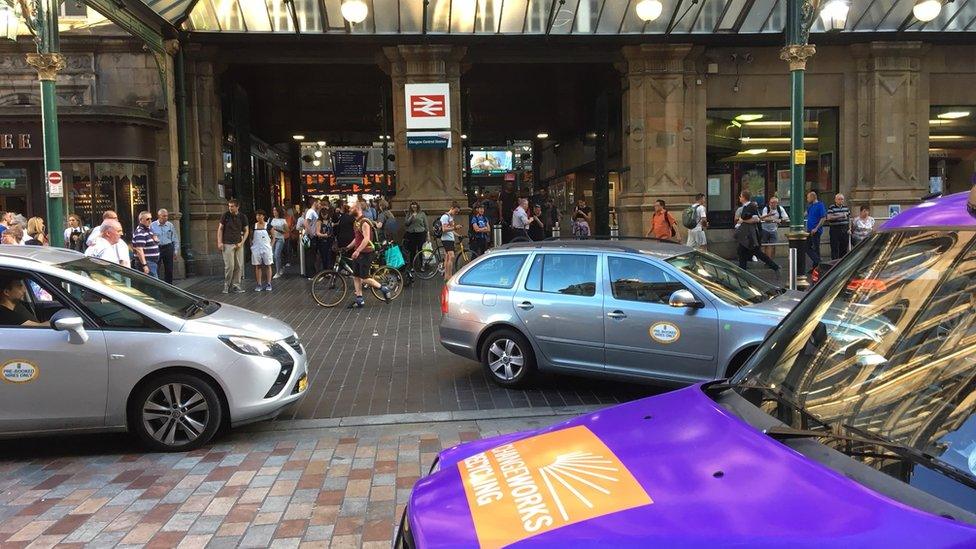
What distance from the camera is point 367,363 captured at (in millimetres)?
8406

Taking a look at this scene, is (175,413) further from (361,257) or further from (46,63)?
(361,257)

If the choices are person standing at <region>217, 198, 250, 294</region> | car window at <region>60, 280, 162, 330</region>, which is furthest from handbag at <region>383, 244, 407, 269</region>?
car window at <region>60, 280, 162, 330</region>

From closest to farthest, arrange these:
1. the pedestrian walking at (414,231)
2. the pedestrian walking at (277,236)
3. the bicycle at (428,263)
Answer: the bicycle at (428,263) → the pedestrian walking at (414,231) → the pedestrian walking at (277,236)

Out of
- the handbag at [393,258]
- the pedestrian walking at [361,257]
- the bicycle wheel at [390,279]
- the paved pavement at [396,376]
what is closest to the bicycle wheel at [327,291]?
the pedestrian walking at [361,257]

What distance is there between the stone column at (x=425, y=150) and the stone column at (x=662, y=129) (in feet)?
15.3

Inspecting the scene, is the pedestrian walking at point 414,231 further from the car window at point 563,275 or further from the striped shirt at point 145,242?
the car window at point 563,275

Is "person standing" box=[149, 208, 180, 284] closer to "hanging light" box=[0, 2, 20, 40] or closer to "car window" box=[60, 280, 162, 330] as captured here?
"hanging light" box=[0, 2, 20, 40]

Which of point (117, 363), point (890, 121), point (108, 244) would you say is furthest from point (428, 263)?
point (890, 121)

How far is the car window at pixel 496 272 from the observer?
7391mm

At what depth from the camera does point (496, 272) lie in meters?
7.51

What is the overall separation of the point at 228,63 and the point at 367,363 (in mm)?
13456

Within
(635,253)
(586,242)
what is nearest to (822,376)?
(635,253)

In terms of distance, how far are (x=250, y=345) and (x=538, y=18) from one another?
14532mm

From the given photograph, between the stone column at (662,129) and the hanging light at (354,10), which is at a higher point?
the hanging light at (354,10)
